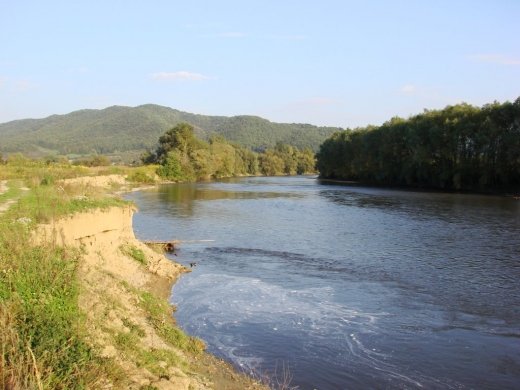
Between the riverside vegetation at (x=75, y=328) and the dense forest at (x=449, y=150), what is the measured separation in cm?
5556

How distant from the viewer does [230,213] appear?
129 feet

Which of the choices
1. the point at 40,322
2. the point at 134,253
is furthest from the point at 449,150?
the point at 40,322

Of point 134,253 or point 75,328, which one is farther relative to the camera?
point 134,253

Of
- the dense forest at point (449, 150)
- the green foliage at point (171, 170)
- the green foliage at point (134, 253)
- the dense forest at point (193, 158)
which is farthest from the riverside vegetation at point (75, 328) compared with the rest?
the dense forest at point (193, 158)

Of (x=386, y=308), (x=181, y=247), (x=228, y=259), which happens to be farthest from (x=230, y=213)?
(x=386, y=308)

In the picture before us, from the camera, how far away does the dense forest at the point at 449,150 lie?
59.2m

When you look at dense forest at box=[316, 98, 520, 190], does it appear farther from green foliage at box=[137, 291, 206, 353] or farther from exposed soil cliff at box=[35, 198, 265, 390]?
green foliage at box=[137, 291, 206, 353]

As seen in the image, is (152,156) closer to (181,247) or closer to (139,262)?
(181,247)

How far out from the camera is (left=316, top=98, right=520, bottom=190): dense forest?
59.2 m

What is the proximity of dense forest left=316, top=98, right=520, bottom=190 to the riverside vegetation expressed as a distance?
55558 mm

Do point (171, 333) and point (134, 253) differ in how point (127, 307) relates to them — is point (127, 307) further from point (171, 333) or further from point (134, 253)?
point (134, 253)

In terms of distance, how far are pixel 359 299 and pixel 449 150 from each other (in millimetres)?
56637

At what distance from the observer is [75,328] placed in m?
7.65

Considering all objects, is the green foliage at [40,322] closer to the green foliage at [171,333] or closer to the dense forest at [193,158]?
the green foliage at [171,333]
